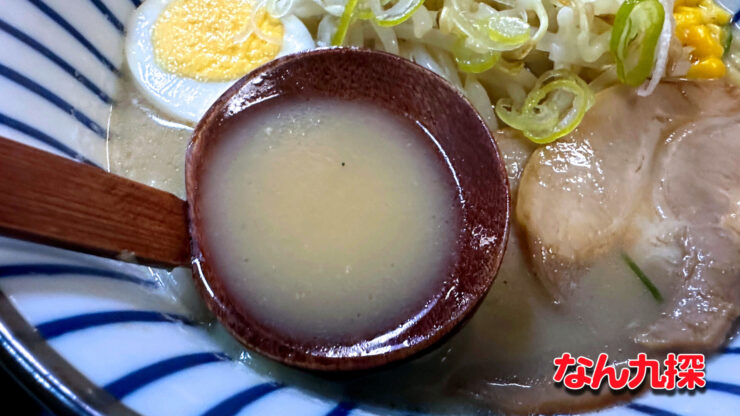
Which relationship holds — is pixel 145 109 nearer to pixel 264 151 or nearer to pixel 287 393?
pixel 264 151

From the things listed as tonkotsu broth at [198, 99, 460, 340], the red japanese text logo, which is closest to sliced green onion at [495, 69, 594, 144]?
tonkotsu broth at [198, 99, 460, 340]

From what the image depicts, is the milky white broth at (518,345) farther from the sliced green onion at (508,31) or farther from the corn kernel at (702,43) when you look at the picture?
the corn kernel at (702,43)

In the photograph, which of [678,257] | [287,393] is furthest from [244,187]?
[678,257]

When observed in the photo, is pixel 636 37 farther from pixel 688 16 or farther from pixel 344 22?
pixel 344 22

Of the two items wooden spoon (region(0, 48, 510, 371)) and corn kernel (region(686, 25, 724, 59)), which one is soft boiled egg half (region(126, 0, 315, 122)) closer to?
wooden spoon (region(0, 48, 510, 371))

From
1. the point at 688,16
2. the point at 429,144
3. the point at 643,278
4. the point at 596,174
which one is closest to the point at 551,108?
the point at 596,174
